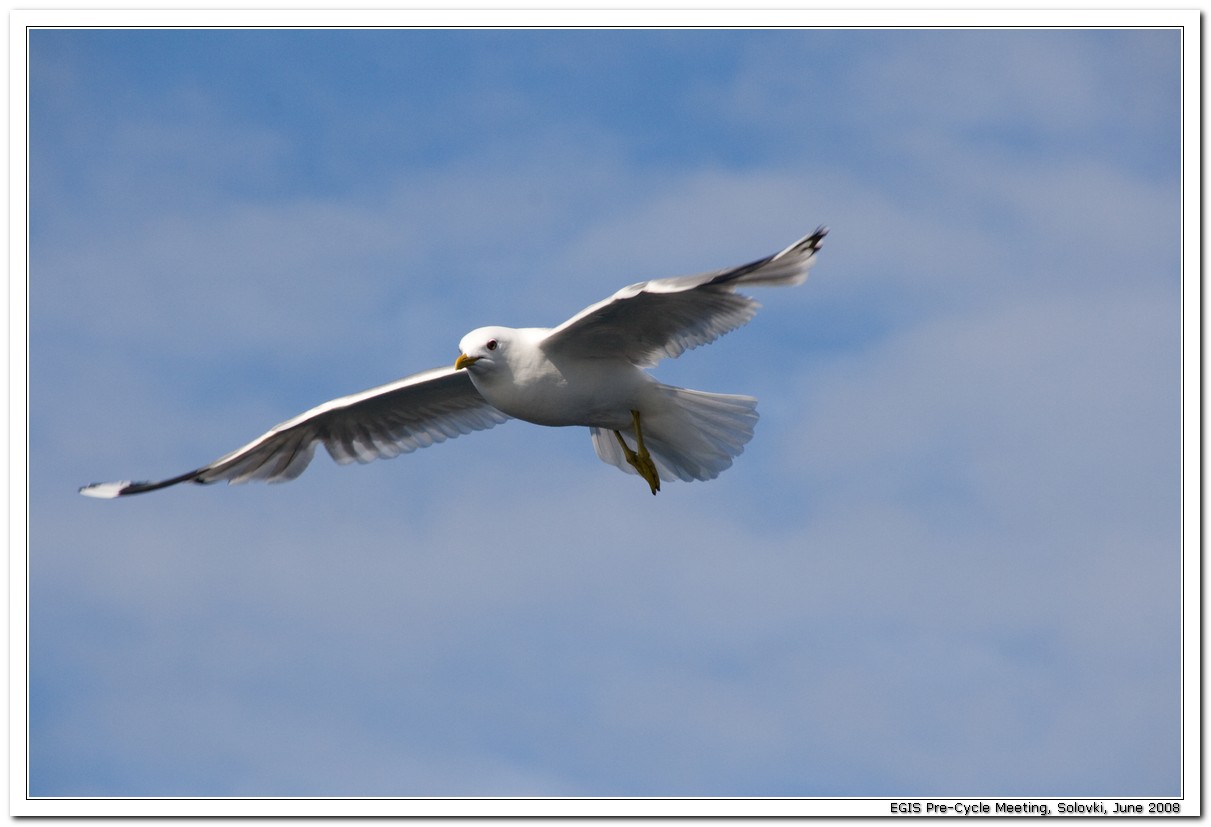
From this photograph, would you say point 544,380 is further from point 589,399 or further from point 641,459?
point 641,459

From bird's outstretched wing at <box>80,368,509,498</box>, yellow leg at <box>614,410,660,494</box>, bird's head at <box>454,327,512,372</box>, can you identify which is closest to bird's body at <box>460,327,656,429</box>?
bird's head at <box>454,327,512,372</box>

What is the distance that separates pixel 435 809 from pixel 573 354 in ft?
9.32

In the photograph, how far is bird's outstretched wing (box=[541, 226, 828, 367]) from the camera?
9.45 m

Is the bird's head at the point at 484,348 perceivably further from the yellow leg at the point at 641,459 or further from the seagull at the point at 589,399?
the yellow leg at the point at 641,459

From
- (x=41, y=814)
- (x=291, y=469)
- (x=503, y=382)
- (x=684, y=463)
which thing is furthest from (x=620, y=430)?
(x=41, y=814)

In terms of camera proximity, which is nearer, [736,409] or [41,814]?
[41,814]

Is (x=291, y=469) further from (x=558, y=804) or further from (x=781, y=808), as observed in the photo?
(x=781, y=808)

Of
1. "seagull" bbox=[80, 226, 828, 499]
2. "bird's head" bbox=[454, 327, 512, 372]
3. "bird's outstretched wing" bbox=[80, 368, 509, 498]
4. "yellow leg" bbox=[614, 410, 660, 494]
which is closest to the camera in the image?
"seagull" bbox=[80, 226, 828, 499]

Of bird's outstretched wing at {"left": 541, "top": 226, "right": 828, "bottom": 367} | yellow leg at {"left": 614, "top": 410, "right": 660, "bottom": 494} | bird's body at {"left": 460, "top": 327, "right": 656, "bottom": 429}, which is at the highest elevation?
bird's outstretched wing at {"left": 541, "top": 226, "right": 828, "bottom": 367}

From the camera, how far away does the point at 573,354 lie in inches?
416

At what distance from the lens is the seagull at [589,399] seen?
33.1ft

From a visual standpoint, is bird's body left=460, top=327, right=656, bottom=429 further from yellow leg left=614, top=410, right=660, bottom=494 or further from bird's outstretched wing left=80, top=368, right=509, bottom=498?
bird's outstretched wing left=80, top=368, right=509, bottom=498

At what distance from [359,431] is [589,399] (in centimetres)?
249

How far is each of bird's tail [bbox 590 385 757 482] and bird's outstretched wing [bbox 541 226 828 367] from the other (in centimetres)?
44
